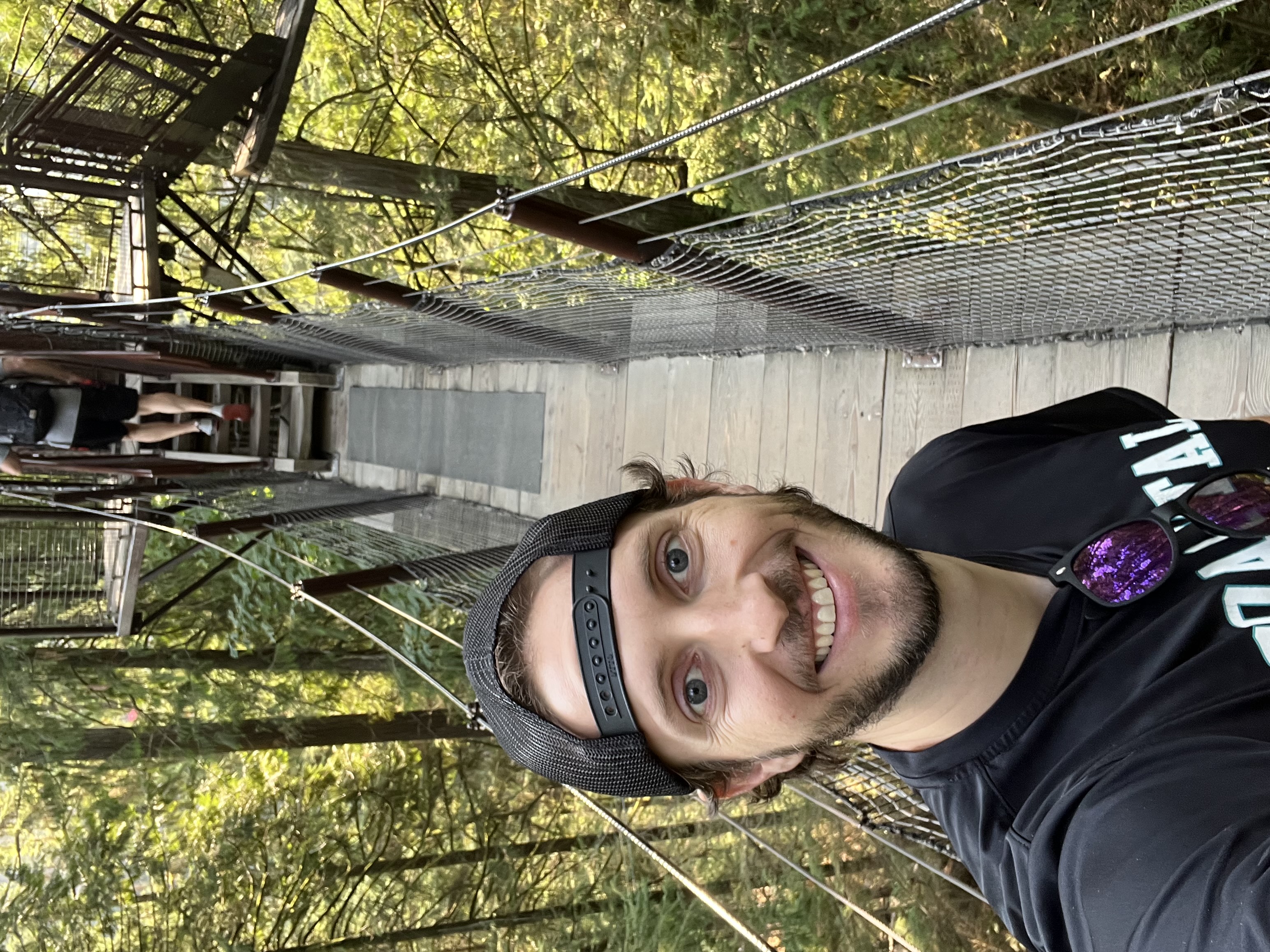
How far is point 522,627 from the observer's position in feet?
5.67

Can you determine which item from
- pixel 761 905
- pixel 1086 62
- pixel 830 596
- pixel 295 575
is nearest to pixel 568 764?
pixel 830 596

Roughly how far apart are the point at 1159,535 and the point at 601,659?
2.79ft

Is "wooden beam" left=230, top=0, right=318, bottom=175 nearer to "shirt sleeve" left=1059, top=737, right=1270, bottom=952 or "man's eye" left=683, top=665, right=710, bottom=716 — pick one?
"man's eye" left=683, top=665, right=710, bottom=716

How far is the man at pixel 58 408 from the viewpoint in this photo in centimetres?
575

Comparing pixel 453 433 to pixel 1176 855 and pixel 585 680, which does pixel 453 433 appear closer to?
pixel 585 680

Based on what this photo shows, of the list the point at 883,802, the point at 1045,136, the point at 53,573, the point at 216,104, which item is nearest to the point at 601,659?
the point at 1045,136

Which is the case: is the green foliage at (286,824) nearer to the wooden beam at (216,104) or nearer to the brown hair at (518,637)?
the wooden beam at (216,104)

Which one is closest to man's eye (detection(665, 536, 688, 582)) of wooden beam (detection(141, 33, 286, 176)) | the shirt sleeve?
the shirt sleeve

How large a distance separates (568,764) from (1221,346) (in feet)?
6.58

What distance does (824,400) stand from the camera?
3629mm

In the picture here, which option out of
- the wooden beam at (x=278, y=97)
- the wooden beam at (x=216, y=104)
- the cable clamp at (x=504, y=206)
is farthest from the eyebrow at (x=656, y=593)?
the wooden beam at (x=216, y=104)

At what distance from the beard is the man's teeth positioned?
3cm

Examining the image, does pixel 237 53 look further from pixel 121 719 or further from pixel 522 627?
pixel 121 719

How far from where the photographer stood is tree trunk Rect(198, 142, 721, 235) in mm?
3750
